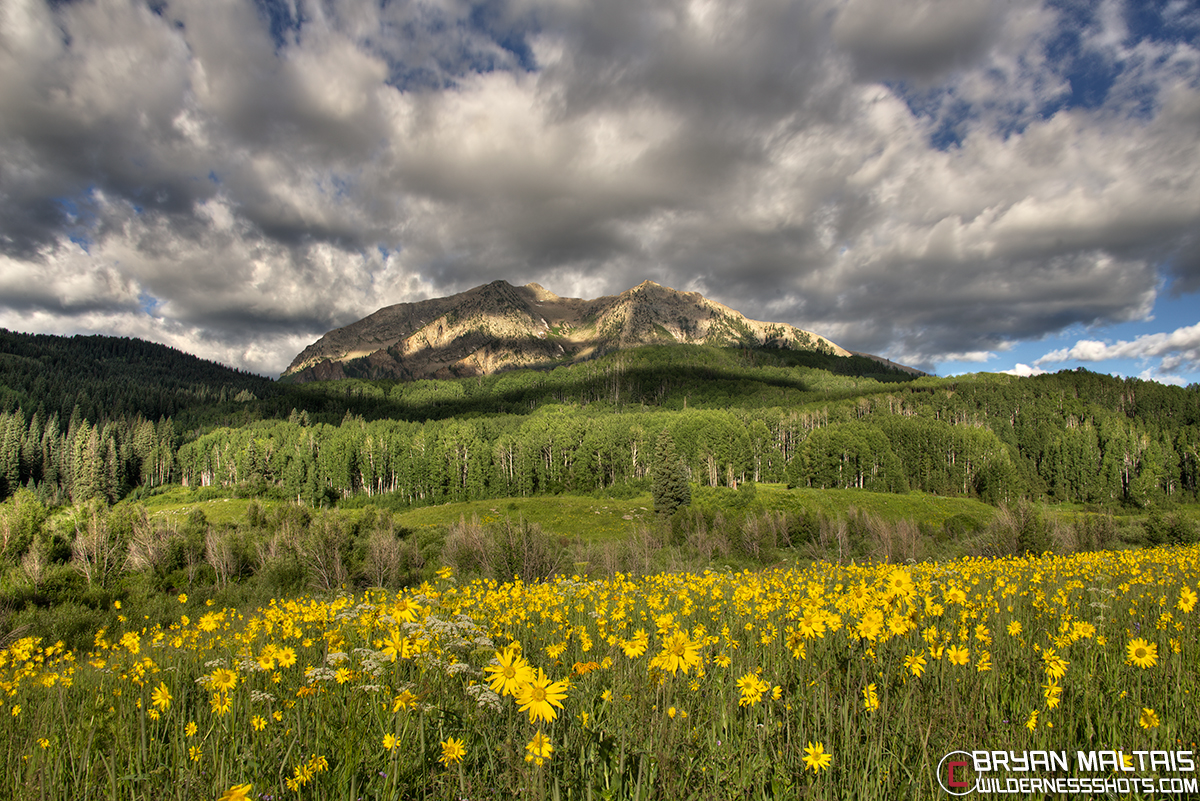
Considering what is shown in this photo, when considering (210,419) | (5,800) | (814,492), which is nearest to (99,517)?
(5,800)

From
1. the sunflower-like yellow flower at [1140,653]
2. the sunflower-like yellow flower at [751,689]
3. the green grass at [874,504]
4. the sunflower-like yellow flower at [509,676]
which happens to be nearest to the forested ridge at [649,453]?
the green grass at [874,504]

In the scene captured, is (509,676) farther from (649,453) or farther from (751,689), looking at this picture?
(649,453)

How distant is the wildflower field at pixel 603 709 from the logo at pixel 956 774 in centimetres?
8

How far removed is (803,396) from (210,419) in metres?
201

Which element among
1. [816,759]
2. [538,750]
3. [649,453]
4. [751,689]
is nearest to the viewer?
[538,750]

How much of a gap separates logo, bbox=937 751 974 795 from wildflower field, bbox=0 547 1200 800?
8 centimetres

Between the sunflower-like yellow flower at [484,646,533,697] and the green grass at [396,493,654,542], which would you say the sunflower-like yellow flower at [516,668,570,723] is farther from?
the green grass at [396,493,654,542]

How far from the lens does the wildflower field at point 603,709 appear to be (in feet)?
8.74

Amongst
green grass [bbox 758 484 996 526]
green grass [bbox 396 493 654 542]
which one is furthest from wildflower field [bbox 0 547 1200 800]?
green grass [bbox 758 484 996 526]

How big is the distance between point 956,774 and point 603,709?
226cm

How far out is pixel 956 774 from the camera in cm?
291

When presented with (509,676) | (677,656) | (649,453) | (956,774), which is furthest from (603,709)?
(649,453)

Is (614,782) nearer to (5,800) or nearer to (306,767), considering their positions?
(306,767)

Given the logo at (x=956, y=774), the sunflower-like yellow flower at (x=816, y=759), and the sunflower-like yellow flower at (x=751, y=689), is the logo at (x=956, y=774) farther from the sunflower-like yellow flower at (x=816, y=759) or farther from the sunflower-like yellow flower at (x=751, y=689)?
the sunflower-like yellow flower at (x=751, y=689)
